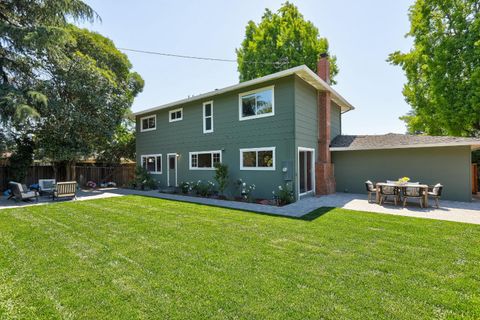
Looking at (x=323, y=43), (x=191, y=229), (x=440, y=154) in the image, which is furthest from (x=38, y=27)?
(x=323, y=43)

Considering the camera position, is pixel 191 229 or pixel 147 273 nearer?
pixel 147 273

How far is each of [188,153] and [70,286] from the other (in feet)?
35.3

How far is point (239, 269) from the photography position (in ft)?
11.7

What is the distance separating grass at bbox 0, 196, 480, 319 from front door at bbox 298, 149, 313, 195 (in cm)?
462

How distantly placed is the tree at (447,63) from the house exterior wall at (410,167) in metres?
5.11

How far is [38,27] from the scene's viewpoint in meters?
10.3

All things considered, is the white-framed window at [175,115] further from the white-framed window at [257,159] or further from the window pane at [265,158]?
the window pane at [265,158]

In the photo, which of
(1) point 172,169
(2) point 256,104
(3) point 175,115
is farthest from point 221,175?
(3) point 175,115

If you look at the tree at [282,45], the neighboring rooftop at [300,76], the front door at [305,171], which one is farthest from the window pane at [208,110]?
the tree at [282,45]

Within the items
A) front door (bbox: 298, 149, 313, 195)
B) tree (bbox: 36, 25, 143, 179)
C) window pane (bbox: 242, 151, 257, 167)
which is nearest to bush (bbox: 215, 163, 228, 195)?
window pane (bbox: 242, 151, 257, 167)

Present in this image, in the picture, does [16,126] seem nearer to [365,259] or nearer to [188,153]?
[188,153]

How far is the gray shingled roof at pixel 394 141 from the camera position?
9.63 metres

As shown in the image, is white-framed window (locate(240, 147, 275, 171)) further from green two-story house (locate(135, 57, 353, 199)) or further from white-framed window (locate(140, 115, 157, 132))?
white-framed window (locate(140, 115, 157, 132))

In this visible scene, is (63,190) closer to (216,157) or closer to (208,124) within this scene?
(216,157)
